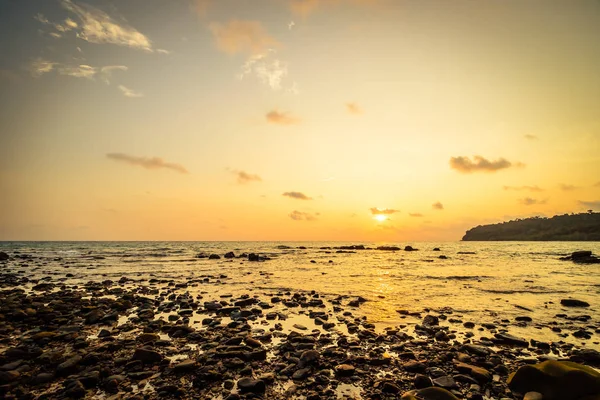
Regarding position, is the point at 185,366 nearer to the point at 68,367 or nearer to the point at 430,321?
the point at 68,367

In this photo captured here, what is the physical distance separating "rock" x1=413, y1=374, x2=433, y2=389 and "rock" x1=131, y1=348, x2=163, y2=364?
24.0 ft

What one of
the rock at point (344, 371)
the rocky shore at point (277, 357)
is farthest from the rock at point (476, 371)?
the rock at point (344, 371)

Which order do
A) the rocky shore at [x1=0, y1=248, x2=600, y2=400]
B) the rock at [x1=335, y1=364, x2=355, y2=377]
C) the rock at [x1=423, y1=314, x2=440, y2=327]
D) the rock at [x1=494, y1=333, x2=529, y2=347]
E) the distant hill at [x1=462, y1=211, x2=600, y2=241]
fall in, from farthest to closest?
1. the distant hill at [x1=462, y1=211, x2=600, y2=241]
2. the rock at [x1=423, y1=314, x2=440, y2=327]
3. the rock at [x1=494, y1=333, x2=529, y2=347]
4. the rock at [x1=335, y1=364, x2=355, y2=377]
5. the rocky shore at [x1=0, y1=248, x2=600, y2=400]

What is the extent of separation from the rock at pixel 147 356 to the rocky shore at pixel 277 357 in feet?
0.12

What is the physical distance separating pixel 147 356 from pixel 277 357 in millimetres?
3917

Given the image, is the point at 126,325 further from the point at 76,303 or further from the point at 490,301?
the point at 490,301

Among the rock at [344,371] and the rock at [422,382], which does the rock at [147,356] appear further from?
the rock at [422,382]

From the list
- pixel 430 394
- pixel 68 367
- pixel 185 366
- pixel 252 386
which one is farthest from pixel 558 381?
pixel 68 367

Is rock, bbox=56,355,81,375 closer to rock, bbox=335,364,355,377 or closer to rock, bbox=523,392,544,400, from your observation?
rock, bbox=335,364,355,377

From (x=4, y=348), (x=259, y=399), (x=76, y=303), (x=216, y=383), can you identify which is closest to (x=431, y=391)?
(x=259, y=399)

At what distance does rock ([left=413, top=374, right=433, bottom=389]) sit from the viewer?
7250 mm

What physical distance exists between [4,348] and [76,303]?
8.01 m

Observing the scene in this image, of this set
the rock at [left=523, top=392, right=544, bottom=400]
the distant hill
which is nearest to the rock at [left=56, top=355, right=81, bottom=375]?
the rock at [left=523, top=392, right=544, bottom=400]

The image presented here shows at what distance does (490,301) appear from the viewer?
1814 centimetres
